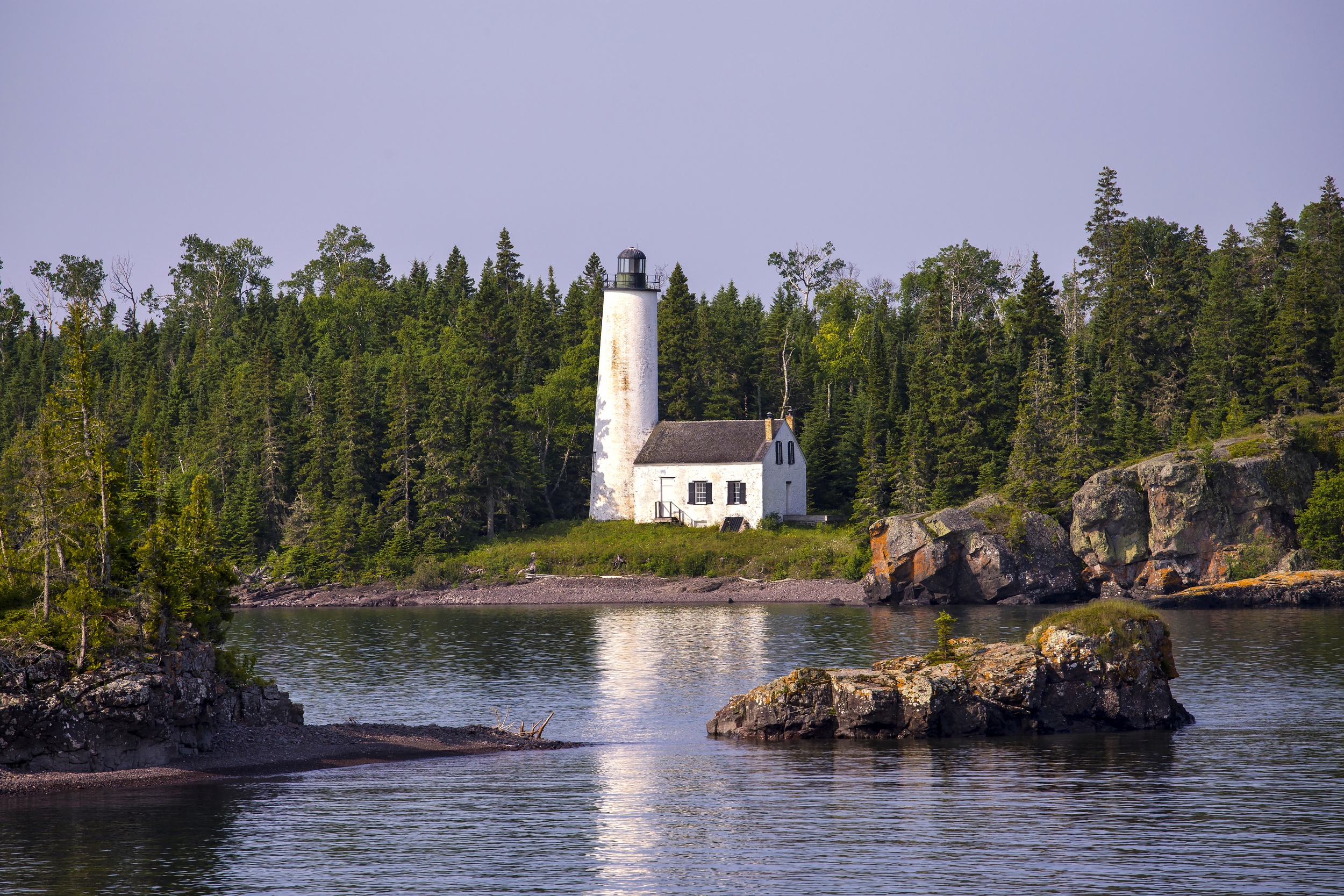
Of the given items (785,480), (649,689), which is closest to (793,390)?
(785,480)

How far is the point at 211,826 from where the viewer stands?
2194 centimetres

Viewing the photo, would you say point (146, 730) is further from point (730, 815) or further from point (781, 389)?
point (781, 389)

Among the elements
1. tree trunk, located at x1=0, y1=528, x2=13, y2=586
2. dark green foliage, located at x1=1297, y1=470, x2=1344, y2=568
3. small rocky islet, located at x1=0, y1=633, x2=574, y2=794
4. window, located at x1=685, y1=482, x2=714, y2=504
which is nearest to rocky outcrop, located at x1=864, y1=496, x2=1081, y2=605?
dark green foliage, located at x1=1297, y1=470, x2=1344, y2=568

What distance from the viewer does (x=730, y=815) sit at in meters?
22.7

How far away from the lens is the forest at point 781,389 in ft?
230

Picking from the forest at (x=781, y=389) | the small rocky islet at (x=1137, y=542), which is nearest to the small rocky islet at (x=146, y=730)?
the forest at (x=781, y=389)

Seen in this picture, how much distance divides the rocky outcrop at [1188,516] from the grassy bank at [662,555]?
42.1 ft

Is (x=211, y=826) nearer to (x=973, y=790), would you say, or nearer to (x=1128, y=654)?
(x=973, y=790)

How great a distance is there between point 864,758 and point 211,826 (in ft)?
43.9

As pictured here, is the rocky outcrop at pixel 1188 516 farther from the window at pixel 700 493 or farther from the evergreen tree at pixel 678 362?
the evergreen tree at pixel 678 362

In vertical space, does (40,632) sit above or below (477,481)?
below

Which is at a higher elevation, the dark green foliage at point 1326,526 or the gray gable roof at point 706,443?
the gray gable roof at point 706,443

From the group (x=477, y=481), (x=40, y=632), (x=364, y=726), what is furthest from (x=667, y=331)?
(x=40, y=632)

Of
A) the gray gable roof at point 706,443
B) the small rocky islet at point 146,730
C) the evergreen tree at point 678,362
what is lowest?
the small rocky islet at point 146,730
